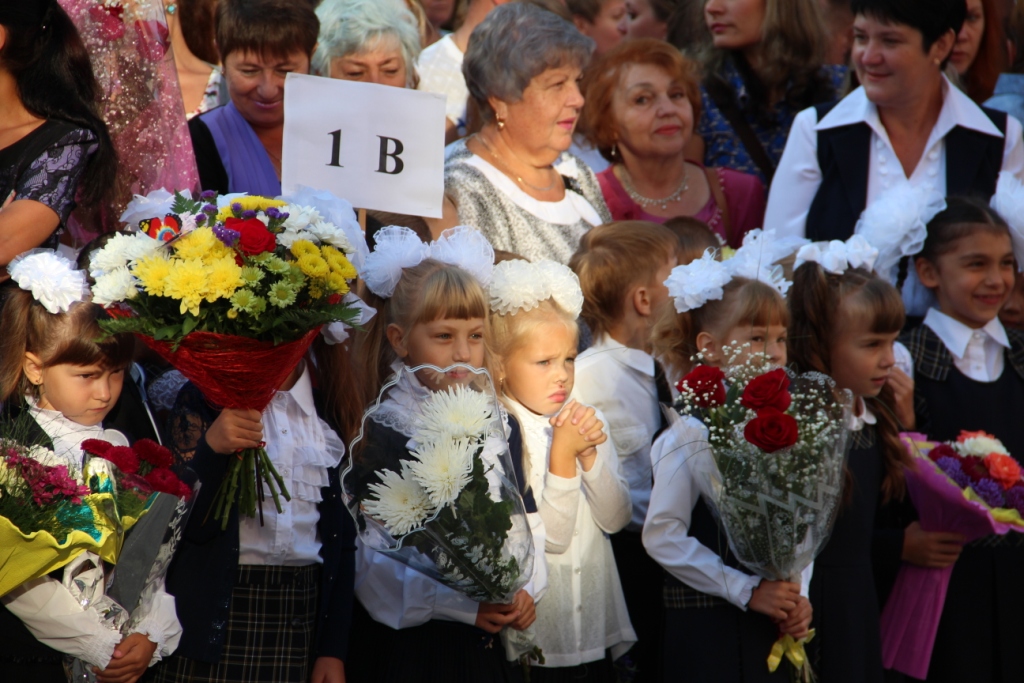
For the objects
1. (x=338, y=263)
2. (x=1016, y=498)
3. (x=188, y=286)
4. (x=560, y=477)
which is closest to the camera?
(x=188, y=286)

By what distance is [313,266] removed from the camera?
3145 millimetres

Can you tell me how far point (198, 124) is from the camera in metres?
4.54

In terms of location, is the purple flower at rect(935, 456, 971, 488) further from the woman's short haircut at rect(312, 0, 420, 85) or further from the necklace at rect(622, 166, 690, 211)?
the woman's short haircut at rect(312, 0, 420, 85)

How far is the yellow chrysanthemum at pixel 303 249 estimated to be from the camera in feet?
10.4

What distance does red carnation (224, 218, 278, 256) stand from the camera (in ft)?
10.2

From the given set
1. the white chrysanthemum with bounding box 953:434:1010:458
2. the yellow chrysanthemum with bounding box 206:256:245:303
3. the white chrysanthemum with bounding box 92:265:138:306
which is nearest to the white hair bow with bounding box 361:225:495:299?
the yellow chrysanthemum with bounding box 206:256:245:303

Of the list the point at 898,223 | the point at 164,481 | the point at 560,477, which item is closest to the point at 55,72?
the point at 164,481

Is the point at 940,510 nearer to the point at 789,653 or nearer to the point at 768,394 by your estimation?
the point at 789,653

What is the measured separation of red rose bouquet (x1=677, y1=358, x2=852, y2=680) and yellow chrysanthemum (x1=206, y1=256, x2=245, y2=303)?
1.40m

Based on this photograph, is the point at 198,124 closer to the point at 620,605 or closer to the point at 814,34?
the point at 620,605

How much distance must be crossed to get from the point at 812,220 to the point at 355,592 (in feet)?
9.06

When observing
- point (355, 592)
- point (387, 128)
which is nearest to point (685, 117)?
point (387, 128)

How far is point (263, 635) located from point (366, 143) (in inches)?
64.4

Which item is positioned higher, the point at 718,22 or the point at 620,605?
the point at 718,22
